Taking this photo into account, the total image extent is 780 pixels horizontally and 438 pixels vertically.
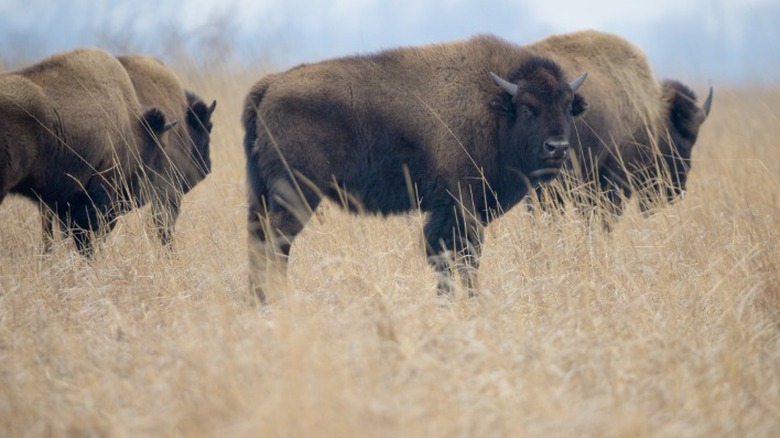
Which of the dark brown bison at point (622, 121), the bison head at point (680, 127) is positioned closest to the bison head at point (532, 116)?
the dark brown bison at point (622, 121)

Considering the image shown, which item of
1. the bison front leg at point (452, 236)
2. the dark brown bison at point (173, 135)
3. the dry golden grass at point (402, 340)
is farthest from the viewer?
the dark brown bison at point (173, 135)

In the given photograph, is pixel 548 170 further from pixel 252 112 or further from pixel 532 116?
pixel 252 112

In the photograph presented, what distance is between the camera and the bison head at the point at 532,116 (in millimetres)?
6344

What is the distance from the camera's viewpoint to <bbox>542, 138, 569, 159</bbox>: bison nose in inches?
245

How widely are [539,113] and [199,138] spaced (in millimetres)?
3240

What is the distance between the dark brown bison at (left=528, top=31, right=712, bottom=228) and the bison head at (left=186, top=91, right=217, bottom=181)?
287cm

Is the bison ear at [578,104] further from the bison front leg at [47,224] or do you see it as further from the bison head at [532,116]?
the bison front leg at [47,224]

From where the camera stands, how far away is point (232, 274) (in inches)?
238

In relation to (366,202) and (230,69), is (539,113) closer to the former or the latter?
(366,202)

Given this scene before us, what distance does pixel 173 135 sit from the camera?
7.94 meters

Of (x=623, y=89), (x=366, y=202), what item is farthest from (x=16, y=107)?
(x=623, y=89)

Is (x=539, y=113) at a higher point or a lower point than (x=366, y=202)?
higher

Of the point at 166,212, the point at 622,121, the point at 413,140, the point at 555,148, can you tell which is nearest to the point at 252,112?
the point at 413,140

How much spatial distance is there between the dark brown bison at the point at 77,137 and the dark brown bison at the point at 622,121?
333 cm
